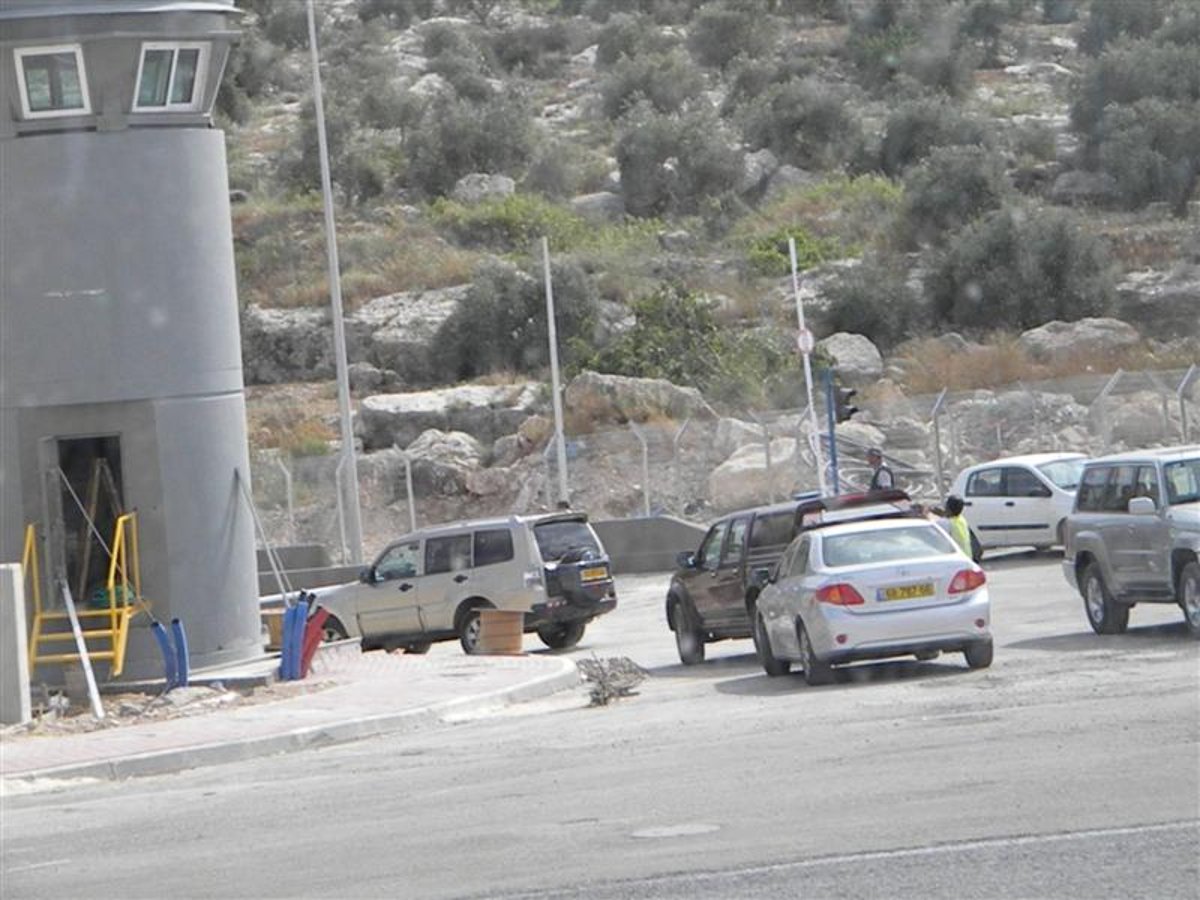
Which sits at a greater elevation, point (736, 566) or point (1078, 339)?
point (1078, 339)

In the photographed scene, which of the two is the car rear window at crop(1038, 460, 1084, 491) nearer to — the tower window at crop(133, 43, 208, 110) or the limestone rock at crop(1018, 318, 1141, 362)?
the tower window at crop(133, 43, 208, 110)

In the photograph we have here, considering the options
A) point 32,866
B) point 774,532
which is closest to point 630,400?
point 774,532

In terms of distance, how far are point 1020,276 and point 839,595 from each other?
145 feet

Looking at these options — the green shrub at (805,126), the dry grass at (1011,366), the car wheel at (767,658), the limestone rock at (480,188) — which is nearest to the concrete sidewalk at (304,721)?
the car wheel at (767,658)

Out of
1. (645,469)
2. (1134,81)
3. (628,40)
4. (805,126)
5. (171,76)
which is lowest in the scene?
(645,469)

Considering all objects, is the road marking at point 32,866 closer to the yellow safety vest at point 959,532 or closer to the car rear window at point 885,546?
the car rear window at point 885,546

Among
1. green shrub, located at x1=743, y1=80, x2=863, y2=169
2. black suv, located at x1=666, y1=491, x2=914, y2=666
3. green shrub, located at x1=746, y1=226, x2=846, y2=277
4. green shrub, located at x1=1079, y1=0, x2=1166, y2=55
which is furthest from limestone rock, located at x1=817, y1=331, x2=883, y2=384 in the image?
green shrub, located at x1=1079, y1=0, x2=1166, y2=55

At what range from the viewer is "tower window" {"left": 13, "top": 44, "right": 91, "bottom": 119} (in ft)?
77.3

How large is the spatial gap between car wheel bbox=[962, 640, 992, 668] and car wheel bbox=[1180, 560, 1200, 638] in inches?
84.1

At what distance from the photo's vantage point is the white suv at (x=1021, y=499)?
35594mm

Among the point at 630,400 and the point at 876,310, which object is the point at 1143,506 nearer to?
the point at 630,400

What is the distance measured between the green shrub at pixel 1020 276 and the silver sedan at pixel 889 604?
4227 centimetres

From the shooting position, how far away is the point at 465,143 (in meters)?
78.1

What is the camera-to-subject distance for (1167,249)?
64.8 m
